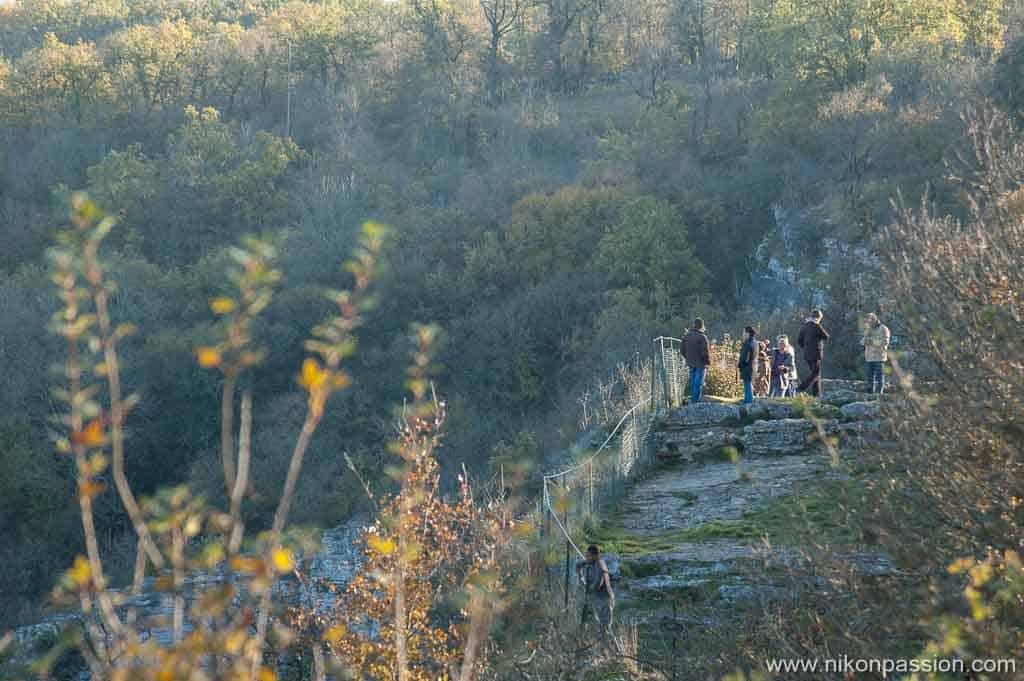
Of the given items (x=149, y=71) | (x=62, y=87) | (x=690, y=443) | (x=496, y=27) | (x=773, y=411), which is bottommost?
(x=690, y=443)

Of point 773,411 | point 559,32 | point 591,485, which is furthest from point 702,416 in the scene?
point 559,32

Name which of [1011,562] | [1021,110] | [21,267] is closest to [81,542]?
[21,267]

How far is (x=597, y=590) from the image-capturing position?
10625mm

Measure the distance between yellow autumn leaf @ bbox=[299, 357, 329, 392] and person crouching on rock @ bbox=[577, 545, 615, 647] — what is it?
22.9 feet

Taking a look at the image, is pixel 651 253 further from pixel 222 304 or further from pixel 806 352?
pixel 222 304

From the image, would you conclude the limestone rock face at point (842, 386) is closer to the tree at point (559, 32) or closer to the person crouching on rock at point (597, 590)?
the person crouching on rock at point (597, 590)

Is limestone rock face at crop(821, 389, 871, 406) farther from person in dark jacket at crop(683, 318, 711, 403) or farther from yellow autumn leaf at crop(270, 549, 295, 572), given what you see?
yellow autumn leaf at crop(270, 549, 295, 572)

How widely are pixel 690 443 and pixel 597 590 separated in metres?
5.93

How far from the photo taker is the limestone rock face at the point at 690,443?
16.2 meters

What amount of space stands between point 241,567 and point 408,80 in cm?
6808

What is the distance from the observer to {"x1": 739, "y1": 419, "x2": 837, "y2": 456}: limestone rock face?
15.6 metres

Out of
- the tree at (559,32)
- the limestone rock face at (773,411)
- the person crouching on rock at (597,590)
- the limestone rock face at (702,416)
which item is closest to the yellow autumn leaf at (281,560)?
the person crouching on rock at (597,590)

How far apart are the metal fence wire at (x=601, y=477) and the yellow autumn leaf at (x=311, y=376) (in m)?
5.59

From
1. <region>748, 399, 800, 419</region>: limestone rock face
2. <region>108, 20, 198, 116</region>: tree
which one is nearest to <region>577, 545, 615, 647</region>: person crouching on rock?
<region>748, 399, 800, 419</region>: limestone rock face
